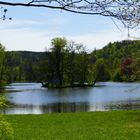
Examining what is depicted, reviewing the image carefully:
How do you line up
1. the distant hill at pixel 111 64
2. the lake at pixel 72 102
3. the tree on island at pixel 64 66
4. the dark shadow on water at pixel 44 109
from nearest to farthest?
the distant hill at pixel 111 64, the dark shadow on water at pixel 44 109, the lake at pixel 72 102, the tree on island at pixel 64 66

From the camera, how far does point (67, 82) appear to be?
358 ft

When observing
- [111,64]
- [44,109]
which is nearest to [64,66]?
[111,64]

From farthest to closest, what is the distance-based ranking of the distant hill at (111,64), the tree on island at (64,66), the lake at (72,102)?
the tree on island at (64,66), the lake at (72,102), the distant hill at (111,64)

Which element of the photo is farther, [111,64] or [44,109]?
[111,64]

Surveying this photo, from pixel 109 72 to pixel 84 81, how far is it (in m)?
33.8

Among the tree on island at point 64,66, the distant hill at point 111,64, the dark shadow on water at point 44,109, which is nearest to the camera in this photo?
the distant hill at point 111,64

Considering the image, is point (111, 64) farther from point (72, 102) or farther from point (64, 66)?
point (72, 102)

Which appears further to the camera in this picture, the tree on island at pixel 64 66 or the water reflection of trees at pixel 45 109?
the tree on island at pixel 64 66

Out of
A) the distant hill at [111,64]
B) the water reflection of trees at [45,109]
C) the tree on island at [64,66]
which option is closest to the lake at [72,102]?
the water reflection of trees at [45,109]

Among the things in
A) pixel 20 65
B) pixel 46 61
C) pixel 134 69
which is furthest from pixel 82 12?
pixel 20 65

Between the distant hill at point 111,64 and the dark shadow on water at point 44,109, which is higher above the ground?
the distant hill at point 111,64

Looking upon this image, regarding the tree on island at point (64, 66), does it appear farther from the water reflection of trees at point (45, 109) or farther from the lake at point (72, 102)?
the water reflection of trees at point (45, 109)

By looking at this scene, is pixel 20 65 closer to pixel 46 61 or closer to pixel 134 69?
pixel 46 61

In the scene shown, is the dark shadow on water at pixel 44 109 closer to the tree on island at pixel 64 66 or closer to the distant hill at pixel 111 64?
the distant hill at pixel 111 64
